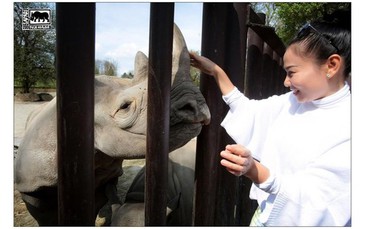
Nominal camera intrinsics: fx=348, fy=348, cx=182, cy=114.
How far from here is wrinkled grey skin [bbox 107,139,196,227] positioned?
1.64 meters

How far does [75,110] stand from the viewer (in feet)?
3.11

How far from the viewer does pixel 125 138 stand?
150 centimetres

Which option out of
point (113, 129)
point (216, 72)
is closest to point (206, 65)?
point (216, 72)

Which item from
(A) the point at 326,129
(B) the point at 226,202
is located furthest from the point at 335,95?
(B) the point at 226,202

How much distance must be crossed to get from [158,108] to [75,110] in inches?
9.5

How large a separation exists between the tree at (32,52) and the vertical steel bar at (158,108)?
396 mm

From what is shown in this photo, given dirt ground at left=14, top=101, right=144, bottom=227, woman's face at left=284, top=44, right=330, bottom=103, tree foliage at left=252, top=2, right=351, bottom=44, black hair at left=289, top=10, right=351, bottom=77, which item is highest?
tree foliage at left=252, top=2, right=351, bottom=44

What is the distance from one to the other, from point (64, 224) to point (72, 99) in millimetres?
356

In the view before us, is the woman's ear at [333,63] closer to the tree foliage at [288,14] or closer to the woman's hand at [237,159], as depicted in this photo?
the woman's hand at [237,159]

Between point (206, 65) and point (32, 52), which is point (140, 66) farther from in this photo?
point (32, 52)

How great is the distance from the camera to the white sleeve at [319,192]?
1.00 metres

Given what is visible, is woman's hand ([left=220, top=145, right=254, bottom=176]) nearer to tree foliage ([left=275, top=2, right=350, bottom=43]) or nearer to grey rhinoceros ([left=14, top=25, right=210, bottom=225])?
grey rhinoceros ([left=14, top=25, right=210, bottom=225])

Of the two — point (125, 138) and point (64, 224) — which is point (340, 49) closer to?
point (125, 138)

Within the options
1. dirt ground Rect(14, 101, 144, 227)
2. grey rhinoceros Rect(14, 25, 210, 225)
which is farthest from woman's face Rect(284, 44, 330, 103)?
dirt ground Rect(14, 101, 144, 227)
